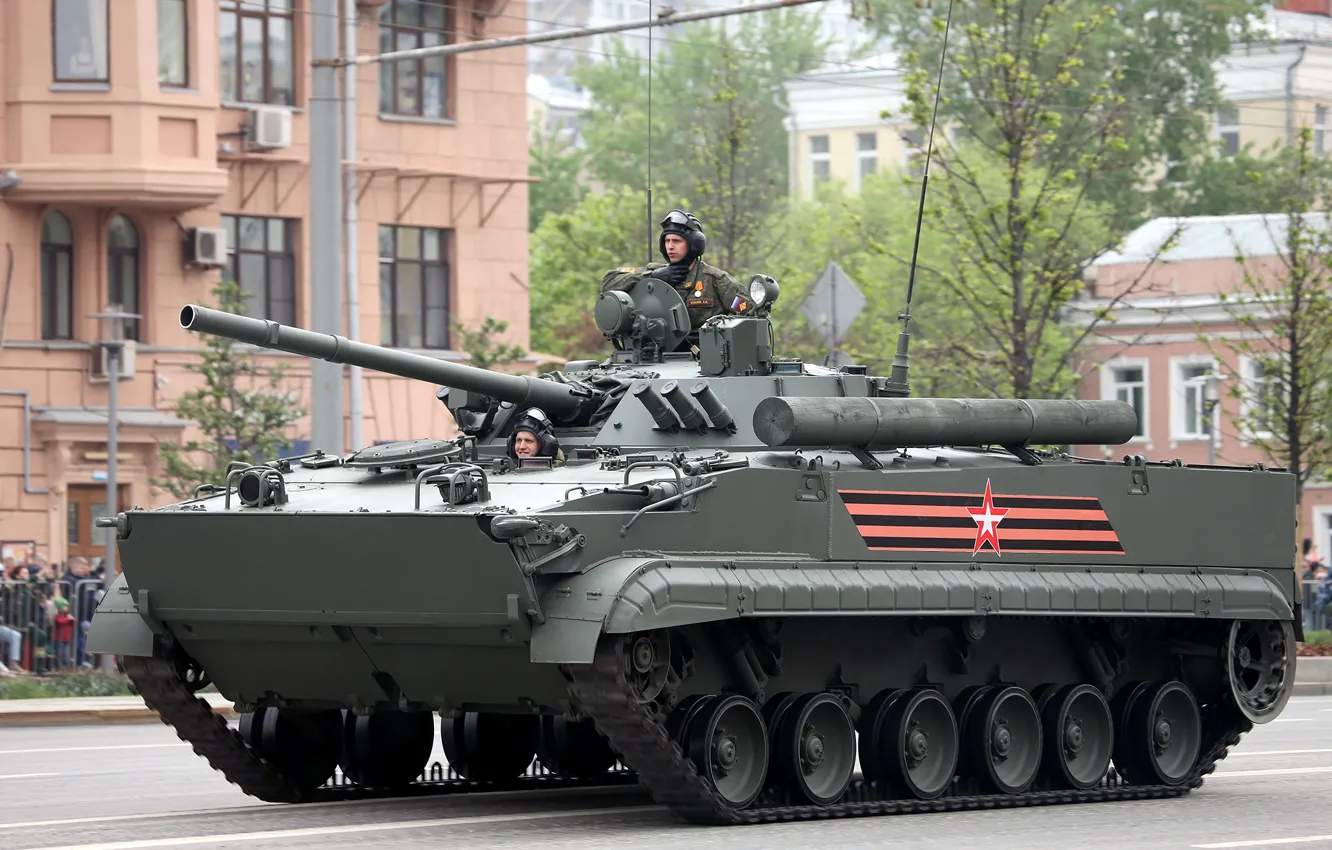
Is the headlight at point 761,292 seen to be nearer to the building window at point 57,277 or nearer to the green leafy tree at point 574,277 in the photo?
the building window at point 57,277

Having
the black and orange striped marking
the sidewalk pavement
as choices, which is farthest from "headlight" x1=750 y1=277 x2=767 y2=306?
the sidewalk pavement

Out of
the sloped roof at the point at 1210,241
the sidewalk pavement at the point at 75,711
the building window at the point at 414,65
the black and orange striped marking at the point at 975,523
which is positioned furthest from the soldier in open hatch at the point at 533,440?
the sloped roof at the point at 1210,241

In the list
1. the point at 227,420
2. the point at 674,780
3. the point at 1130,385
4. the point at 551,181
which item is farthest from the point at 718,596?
the point at 551,181

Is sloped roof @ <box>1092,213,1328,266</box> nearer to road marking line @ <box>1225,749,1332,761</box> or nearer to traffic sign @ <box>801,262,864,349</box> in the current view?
traffic sign @ <box>801,262,864,349</box>

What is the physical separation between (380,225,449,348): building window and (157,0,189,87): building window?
17.1 ft

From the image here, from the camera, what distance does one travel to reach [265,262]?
122ft

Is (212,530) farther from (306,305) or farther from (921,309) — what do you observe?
(921,309)

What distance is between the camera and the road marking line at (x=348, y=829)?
12.8 m

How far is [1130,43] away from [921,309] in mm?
12162

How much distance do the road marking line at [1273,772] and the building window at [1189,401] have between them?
34.2 meters

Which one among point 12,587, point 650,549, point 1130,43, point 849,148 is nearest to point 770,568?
point 650,549

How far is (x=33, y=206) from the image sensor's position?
34219 millimetres

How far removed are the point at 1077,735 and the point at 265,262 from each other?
22.9 m

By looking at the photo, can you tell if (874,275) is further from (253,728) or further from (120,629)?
(120,629)
